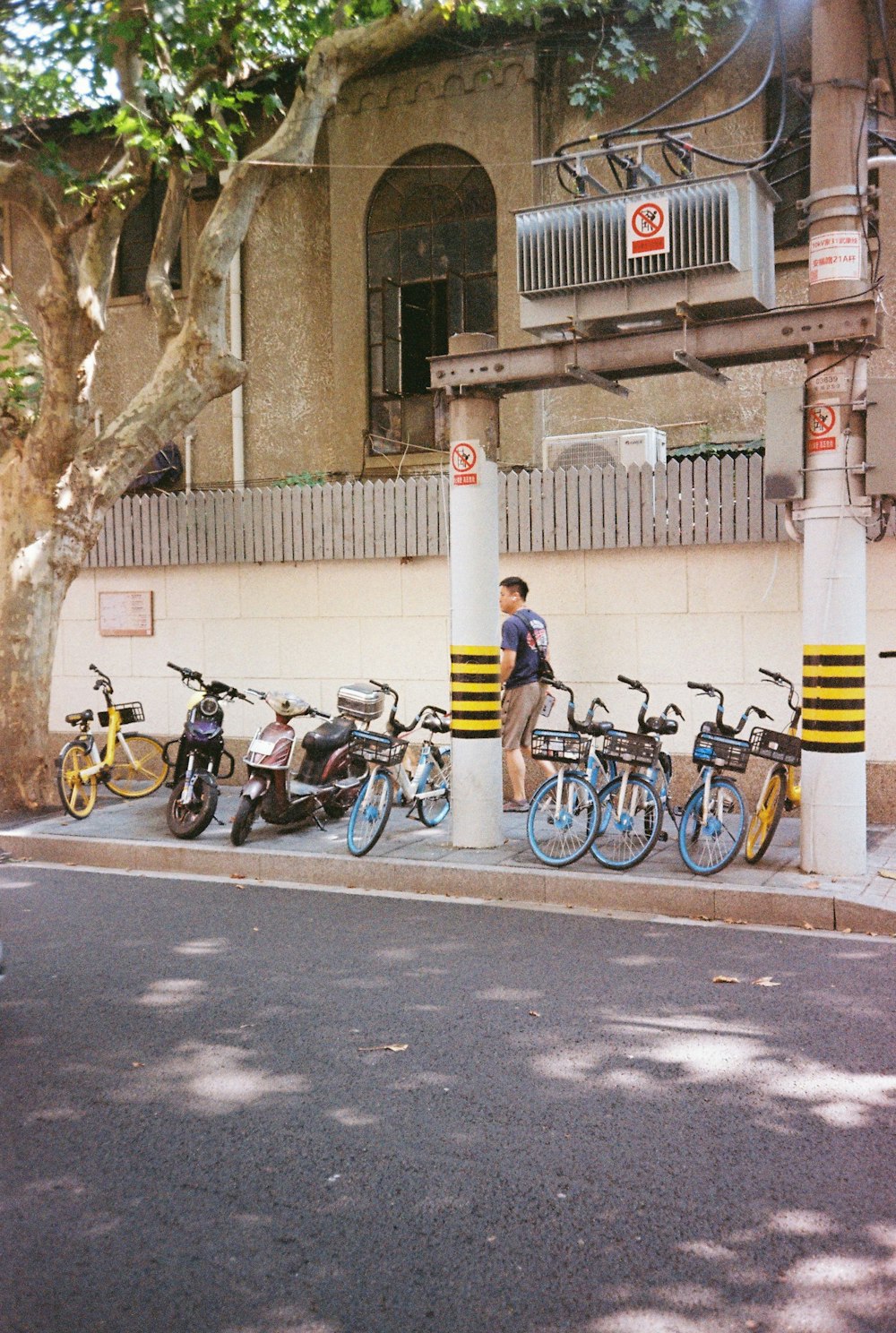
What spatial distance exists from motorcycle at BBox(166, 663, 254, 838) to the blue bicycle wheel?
133 cm

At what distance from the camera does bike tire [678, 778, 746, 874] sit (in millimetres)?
7844

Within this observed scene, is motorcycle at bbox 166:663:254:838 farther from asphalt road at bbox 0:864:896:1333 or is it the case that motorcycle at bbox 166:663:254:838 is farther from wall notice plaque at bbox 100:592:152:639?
asphalt road at bbox 0:864:896:1333

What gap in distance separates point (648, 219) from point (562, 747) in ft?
11.7

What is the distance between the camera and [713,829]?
7.93m

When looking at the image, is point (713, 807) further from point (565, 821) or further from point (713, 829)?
point (565, 821)

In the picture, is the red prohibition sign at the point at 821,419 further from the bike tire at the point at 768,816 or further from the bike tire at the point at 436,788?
the bike tire at the point at 436,788

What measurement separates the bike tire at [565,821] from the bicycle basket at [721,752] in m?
0.77

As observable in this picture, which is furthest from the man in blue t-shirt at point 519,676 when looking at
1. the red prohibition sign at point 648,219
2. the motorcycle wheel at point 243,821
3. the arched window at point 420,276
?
the arched window at point 420,276

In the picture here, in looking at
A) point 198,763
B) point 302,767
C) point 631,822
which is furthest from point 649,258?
point 198,763

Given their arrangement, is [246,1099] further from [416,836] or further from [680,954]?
[416,836]

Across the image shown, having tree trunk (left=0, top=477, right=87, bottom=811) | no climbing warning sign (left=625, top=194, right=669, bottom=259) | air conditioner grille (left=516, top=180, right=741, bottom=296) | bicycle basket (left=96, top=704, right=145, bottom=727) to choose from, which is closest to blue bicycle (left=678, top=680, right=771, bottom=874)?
air conditioner grille (left=516, top=180, right=741, bottom=296)

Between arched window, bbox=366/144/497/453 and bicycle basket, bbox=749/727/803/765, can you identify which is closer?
bicycle basket, bbox=749/727/803/765

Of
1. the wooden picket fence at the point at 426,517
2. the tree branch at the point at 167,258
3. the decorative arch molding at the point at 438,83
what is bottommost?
the wooden picket fence at the point at 426,517

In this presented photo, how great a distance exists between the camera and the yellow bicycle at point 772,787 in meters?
8.12
